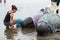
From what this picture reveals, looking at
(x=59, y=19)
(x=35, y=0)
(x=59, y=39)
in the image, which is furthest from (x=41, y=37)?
(x=35, y=0)

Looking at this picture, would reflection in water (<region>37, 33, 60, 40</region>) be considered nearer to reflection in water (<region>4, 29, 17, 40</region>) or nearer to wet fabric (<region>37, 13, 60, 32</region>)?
wet fabric (<region>37, 13, 60, 32</region>)

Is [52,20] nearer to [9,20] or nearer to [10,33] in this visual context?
[10,33]

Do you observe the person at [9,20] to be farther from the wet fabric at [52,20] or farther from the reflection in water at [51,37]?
the reflection in water at [51,37]

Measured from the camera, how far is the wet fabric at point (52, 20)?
7.88 metres

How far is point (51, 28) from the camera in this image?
789cm

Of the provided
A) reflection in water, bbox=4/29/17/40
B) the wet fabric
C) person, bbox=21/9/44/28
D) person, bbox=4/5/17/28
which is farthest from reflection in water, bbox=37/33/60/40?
person, bbox=4/5/17/28

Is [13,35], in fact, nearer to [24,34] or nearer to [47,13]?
[24,34]

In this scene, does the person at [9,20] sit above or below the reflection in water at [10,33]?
above

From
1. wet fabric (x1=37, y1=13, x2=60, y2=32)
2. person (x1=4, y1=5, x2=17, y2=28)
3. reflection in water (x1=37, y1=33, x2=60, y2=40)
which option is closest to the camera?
reflection in water (x1=37, y1=33, x2=60, y2=40)

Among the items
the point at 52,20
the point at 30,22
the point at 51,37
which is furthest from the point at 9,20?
the point at 51,37

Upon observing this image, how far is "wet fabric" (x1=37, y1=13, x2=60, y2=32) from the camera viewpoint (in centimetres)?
788

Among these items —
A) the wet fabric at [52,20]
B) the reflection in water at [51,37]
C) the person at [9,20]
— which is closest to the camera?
the reflection in water at [51,37]

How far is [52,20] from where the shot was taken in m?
8.03

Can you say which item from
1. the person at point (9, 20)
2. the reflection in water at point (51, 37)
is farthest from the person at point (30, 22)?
the reflection in water at point (51, 37)
